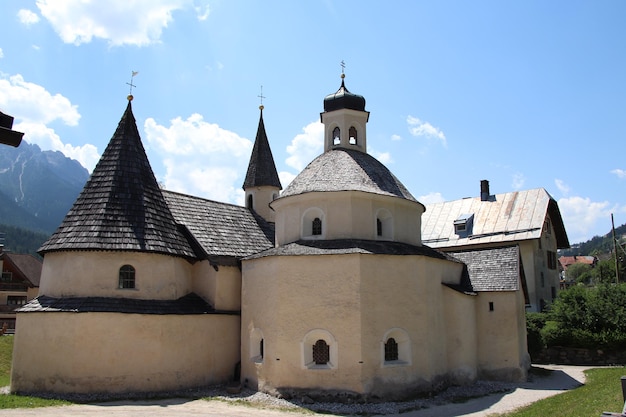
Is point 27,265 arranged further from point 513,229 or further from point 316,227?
point 513,229

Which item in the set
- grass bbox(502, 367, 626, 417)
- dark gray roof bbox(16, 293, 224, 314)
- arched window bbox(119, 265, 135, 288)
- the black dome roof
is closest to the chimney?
the black dome roof

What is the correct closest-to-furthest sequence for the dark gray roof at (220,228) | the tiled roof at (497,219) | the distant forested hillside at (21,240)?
the dark gray roof at (220,228)
the tiled roof at (497,219)
the distant forested hillside at (21,240)

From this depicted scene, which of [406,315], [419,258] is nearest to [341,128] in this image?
[419,258]

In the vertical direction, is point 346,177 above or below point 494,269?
above

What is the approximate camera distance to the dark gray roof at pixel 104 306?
19.5 meters

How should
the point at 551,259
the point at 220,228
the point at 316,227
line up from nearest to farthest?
the point at 316,227, the point at 220,228, the point at 551,259

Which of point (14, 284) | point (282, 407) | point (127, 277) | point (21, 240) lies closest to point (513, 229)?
→ point (282, 407)

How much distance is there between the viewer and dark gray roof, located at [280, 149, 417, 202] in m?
21.8

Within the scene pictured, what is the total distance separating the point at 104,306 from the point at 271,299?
6285 mm

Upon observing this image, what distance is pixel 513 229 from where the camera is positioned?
37812 millimetres

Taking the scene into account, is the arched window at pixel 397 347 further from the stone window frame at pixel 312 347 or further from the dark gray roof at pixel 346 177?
the dark gray roof at pixel 346 177

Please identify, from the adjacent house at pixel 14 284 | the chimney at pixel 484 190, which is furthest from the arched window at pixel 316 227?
the adjacent house at pixel 14 284

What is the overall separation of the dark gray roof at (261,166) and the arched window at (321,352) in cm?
1575

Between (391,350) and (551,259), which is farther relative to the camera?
(551,259)
